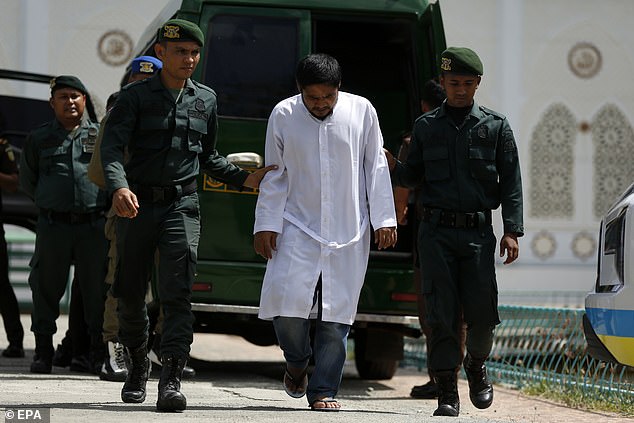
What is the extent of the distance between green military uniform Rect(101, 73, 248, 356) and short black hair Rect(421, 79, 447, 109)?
199 cm

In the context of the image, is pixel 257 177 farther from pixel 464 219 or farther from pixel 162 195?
pixel 464 219

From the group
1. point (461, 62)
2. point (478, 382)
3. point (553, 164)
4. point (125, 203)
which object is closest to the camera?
point (125, 203)

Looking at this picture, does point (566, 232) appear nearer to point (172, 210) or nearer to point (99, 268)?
point (99, 268)

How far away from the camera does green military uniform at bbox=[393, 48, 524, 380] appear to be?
6.18 meters

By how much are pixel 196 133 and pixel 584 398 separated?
305 cm

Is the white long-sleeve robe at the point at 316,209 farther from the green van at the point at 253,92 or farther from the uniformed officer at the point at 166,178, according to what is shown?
the green van at the point at 253,92

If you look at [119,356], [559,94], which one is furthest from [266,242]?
[559,94]

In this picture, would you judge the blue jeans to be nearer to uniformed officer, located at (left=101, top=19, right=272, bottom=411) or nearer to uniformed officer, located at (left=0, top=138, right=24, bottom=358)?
uniformed officer, located at (left=101, top=19, right=272, bottom=411)

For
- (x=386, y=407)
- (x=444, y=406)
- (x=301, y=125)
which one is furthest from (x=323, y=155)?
(x=386, y=407)

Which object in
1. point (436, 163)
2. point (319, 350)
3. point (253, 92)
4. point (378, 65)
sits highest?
point (378, 65)

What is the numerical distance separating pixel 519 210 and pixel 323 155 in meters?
0.91

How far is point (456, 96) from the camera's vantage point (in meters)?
6.27

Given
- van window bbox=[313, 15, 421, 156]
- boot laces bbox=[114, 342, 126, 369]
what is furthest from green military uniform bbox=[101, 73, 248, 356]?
van window bbox=[313, 15, 421, 156]

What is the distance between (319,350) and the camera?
6004mm
